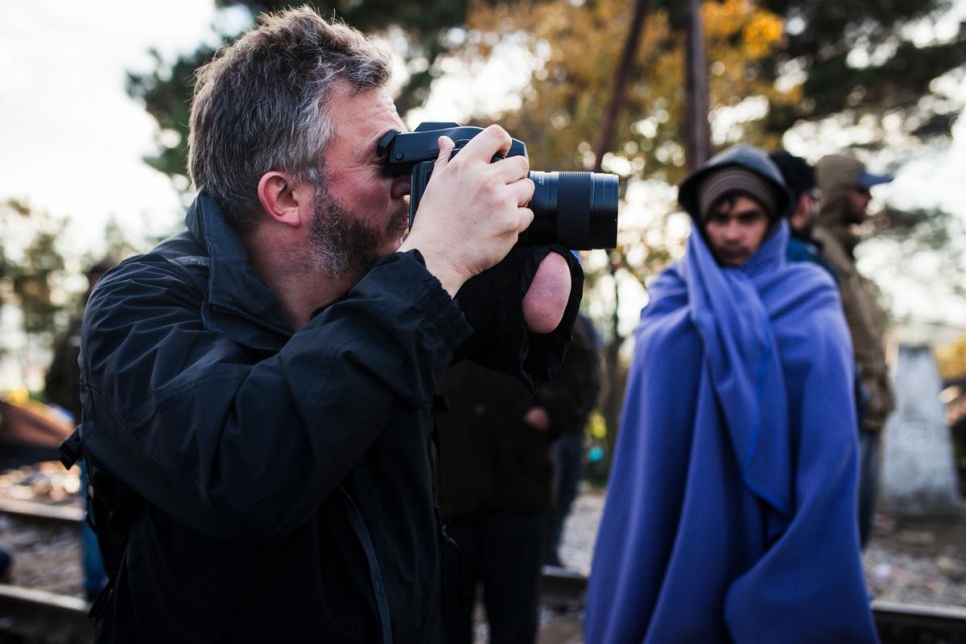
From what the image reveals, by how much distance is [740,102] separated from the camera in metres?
9.43

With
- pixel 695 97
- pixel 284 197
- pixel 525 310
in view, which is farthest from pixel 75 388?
pixel 695 97

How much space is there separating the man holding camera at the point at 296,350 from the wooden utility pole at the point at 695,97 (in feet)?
15.9

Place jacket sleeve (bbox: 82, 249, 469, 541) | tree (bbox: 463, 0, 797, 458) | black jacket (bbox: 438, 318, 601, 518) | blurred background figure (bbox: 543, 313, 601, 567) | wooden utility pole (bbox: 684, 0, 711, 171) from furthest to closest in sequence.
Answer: tree (bbox: 463, 0, 797, 458) → wooden utility pole (bbox: 684, 0, 711, 171) → blurred background figure (bbox: 543, 313, 601, 567) → black jacket (bbox: 438, 318, 601, 518) → jacket sleeve (bbox: 82, 249, 469, 541)

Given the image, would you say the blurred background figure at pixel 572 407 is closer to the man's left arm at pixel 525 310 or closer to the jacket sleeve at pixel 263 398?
the man's left arm at pixel 525 310

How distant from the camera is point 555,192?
3.90 feet

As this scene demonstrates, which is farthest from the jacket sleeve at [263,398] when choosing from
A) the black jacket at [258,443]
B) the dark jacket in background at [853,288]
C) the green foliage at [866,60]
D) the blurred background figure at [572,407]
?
the green foliage at [866,60]

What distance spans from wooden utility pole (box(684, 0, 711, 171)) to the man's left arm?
4711mm

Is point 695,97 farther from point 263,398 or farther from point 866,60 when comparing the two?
point 866,60

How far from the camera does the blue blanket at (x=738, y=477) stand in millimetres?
2006

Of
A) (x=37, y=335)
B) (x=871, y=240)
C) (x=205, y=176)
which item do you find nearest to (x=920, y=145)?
(x=871, y=240)

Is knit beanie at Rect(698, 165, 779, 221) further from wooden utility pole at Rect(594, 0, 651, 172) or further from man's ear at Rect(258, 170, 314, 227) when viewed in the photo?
wooden utility pole at Rect(594, 0, 651, 172)

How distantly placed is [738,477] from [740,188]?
1.08 metres

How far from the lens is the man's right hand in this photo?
1.00 meters

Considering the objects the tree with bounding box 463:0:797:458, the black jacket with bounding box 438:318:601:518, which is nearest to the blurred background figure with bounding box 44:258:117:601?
the black jacket with bounding box 438:318:601:518
